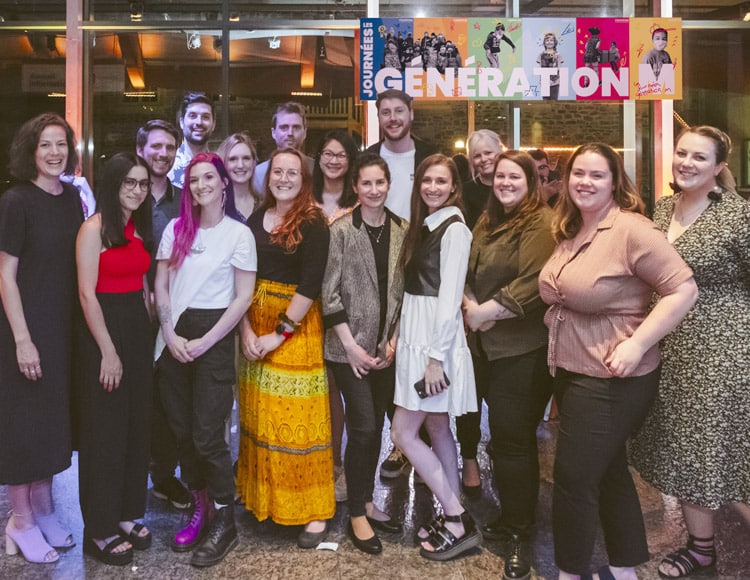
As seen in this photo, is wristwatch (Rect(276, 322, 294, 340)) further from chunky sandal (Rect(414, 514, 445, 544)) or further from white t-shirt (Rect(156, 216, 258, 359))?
chunky sandal (Rect(414, 514, 445, 544))

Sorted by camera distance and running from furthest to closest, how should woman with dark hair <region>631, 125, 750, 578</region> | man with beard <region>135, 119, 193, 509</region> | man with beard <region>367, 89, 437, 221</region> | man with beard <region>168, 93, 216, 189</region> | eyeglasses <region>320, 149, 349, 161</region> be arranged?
man with beard <region>168, 93, 216, 189</region>
man with beard <region>367, 89, 437, 221</region>
man with beard <region>135, 119, 193, 509</region>
eyeglasses <region>320, 149, 349, 161</region>
woman with dark hair <region>631, 125, 750, 578</region>

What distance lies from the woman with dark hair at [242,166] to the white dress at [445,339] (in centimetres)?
113

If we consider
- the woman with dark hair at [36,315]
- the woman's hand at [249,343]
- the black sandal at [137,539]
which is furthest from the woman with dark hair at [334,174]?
the black sandal at [137,539]

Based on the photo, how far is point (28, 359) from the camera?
2631 millimetres

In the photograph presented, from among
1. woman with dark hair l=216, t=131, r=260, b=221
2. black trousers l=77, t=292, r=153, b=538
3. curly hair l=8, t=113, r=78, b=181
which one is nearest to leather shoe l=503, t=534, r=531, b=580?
black trousers l=77, t=292, r=153, b=538

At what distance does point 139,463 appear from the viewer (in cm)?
281

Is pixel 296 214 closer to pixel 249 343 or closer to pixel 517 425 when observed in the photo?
pixel 249 343

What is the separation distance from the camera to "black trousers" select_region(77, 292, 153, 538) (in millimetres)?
2705

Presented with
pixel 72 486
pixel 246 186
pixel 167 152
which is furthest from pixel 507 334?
pixel 72 486

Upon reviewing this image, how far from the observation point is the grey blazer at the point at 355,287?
2826 millimetres

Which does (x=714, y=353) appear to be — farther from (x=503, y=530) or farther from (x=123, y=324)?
(x=123, y=324)

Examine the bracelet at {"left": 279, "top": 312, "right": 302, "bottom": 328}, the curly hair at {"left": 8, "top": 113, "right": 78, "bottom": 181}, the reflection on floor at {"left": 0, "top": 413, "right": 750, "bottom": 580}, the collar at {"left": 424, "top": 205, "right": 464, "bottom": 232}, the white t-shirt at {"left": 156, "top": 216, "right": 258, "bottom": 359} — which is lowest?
the reflection on floor at {"left": 0, "top": 413, "right": 750, "bottom": 580}

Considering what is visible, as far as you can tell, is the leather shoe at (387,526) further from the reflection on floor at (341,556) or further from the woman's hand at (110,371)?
the woman's hand at (110,371)

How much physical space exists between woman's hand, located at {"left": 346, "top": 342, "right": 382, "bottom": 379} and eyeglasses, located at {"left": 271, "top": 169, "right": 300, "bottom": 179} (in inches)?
29.9
